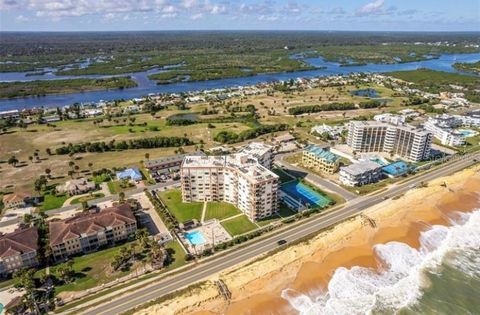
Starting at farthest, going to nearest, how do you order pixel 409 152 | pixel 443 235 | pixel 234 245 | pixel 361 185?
1. pixel 409 152
2. pixel 361 185
3. pixel 443 235
4. pixel 234 245

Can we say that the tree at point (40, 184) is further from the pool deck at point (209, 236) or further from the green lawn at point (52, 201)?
the pool deck at point (209, 236)

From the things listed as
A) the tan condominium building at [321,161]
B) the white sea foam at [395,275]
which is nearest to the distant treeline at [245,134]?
the tan condominium building at [321,161]

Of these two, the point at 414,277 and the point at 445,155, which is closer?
the point at 414,277

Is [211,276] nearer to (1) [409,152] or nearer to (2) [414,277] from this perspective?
(2) [414,277]

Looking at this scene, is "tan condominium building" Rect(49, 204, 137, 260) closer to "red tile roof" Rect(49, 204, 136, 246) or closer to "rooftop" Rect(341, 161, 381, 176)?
"red tile roof" Rect(49, 204, 136, 246)

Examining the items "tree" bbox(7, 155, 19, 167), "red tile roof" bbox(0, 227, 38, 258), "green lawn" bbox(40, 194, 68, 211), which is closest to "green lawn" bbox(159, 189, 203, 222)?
"green lawn" bbox(40, 194, 68, 211)

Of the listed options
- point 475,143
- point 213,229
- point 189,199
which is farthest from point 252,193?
point 475,143
